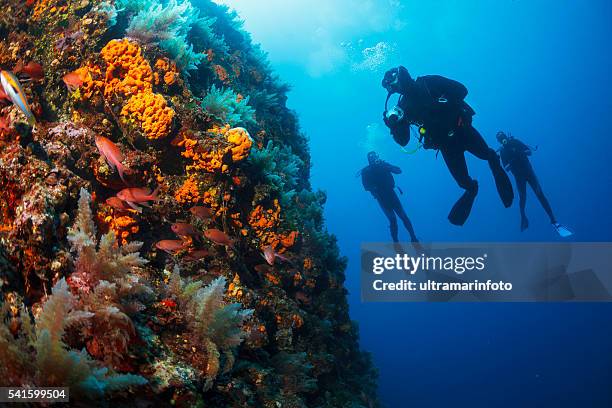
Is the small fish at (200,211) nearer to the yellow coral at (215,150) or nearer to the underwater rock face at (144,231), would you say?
the underwater rock face at (144,231)

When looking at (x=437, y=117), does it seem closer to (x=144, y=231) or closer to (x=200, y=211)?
(x=200, y=211)

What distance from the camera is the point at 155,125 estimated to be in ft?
12.0

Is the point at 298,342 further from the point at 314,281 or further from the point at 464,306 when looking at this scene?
the point at 464,306

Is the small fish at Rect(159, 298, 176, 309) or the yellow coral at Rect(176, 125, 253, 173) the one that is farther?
the yellow coral at Rect(176, 125, 253, 173)

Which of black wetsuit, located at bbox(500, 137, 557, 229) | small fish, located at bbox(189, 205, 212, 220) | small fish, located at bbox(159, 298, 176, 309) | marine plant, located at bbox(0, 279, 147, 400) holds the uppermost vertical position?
black wetsuit, located at bbox(500, 137, 557, 229)

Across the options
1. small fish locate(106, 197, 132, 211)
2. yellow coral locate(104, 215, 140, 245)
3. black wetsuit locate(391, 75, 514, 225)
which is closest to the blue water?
black wetsuit locate(391, 75, 514, 225)

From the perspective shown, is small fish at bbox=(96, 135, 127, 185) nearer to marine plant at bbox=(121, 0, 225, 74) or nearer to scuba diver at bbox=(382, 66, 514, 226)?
marine plant at bbox=(121, 0, 225, 74)

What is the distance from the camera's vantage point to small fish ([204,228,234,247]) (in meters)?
3.82

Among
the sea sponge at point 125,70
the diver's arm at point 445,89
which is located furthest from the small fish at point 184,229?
the diver's arm at point 445,89

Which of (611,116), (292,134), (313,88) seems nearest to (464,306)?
(611,116)

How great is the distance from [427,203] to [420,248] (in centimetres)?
10432

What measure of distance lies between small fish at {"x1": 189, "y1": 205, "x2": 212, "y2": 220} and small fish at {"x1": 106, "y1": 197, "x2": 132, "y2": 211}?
67cm

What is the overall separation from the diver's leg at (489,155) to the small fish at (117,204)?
27.8 ft

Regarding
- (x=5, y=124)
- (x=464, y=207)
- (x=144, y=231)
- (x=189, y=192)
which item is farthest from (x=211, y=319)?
(x=464, y=207)
